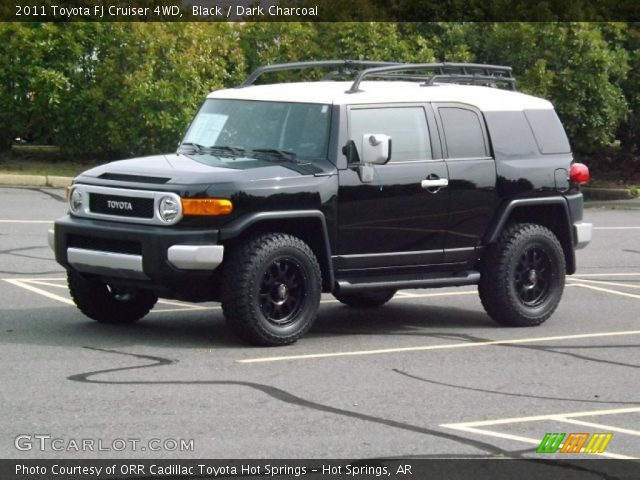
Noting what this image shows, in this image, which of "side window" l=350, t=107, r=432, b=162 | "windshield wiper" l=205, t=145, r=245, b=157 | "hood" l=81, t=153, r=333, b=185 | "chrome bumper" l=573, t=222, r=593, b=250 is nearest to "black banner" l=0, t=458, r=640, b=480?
"hood" l=81, t=153, r=333, b=185

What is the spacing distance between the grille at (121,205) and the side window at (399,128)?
5.56ft

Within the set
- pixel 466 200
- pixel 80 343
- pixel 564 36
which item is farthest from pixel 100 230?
pixel 564 36

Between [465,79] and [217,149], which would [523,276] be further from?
[217,149]

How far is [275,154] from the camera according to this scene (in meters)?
10.9

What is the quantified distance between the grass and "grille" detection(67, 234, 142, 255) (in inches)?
483

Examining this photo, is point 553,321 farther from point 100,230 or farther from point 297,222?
point 100,230

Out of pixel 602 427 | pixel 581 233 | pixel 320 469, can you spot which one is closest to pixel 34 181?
pixel 581 233

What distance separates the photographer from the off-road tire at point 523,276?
38.1 feet

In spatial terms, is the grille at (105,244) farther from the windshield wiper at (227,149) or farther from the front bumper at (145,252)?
the windshield wiper at (227,149)

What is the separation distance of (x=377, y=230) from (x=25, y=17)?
14.3 metres

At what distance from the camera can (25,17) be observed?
2383 centimetres

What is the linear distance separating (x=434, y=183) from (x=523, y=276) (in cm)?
123

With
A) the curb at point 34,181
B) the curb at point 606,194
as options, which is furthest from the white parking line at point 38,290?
the curb at point 606,194

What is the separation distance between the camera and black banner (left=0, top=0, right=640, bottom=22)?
23891 mm
